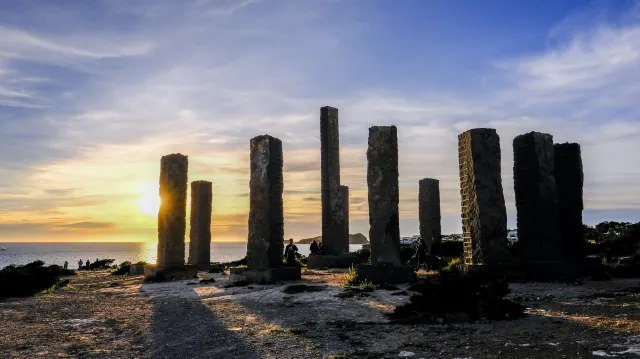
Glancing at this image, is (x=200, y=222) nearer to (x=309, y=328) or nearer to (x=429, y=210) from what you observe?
(x=429, y=210)

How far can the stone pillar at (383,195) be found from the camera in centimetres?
1387

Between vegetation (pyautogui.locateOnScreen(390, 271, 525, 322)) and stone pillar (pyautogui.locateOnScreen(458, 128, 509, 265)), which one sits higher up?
stone pillar (pyautogui.locateOnScreen(458, 128, 509, 265))

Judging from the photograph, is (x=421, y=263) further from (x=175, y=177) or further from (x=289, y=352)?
(x=289, y=352)

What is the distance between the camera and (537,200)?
14.5 meters

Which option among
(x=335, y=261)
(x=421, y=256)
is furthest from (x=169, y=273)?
(x=421, y=256)

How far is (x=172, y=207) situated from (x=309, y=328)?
11.3 meters

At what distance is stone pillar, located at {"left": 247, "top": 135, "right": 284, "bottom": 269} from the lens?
15.4 meters

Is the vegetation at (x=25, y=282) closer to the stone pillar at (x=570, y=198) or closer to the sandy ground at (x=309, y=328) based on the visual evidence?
the sandy ground at (x=309, y=328)

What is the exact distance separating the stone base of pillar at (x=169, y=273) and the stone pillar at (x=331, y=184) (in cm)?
645

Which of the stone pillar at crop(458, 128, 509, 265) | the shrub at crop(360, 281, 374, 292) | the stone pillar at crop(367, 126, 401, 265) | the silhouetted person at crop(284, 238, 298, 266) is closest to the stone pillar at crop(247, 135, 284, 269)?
the silhouetted person at crop(284, 238, 298, 266)

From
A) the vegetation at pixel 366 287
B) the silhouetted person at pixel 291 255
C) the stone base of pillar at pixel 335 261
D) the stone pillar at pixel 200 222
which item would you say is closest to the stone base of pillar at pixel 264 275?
the silhouetted person at pixel 291 255

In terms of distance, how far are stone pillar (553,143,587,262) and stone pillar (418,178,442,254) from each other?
31.1 ft

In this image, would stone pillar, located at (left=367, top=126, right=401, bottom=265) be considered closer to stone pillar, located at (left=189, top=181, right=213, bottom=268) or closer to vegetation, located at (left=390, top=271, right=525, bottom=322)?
vegetation, located at (left=390, top=271, right=525, bottom=322)

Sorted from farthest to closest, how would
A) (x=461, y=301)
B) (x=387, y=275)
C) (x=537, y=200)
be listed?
(x=537, y=200)
(x=387, y=275)
(x=461, y=301)
